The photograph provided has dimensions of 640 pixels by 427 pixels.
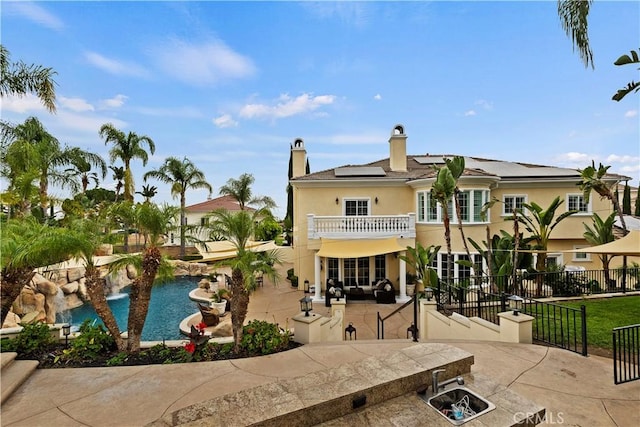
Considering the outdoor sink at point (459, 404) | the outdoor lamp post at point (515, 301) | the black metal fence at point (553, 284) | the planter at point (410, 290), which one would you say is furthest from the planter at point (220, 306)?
the outdoor sink at point (459, 404)

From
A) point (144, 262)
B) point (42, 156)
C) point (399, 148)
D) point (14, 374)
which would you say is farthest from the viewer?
point (399, 148)

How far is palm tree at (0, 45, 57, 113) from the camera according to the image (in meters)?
11.1

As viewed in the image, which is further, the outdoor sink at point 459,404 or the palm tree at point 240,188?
the palm tree at point 240,188

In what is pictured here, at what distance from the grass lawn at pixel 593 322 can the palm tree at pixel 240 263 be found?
7.89 metres

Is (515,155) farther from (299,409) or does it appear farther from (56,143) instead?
(56,143)

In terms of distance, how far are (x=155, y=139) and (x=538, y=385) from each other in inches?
1483

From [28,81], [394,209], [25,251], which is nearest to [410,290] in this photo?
[394,209]

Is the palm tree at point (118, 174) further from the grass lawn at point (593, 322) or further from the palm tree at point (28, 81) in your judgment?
the grass lawn at point (593, 322)

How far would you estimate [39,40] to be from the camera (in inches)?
404

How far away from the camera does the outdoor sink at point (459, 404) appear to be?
10.8ft

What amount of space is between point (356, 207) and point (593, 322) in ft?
42.3

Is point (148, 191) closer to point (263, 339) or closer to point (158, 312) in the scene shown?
point (158, 312)

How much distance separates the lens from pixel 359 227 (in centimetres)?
1805

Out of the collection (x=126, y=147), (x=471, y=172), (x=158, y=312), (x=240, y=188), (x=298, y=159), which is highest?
(x=126, y=147)
